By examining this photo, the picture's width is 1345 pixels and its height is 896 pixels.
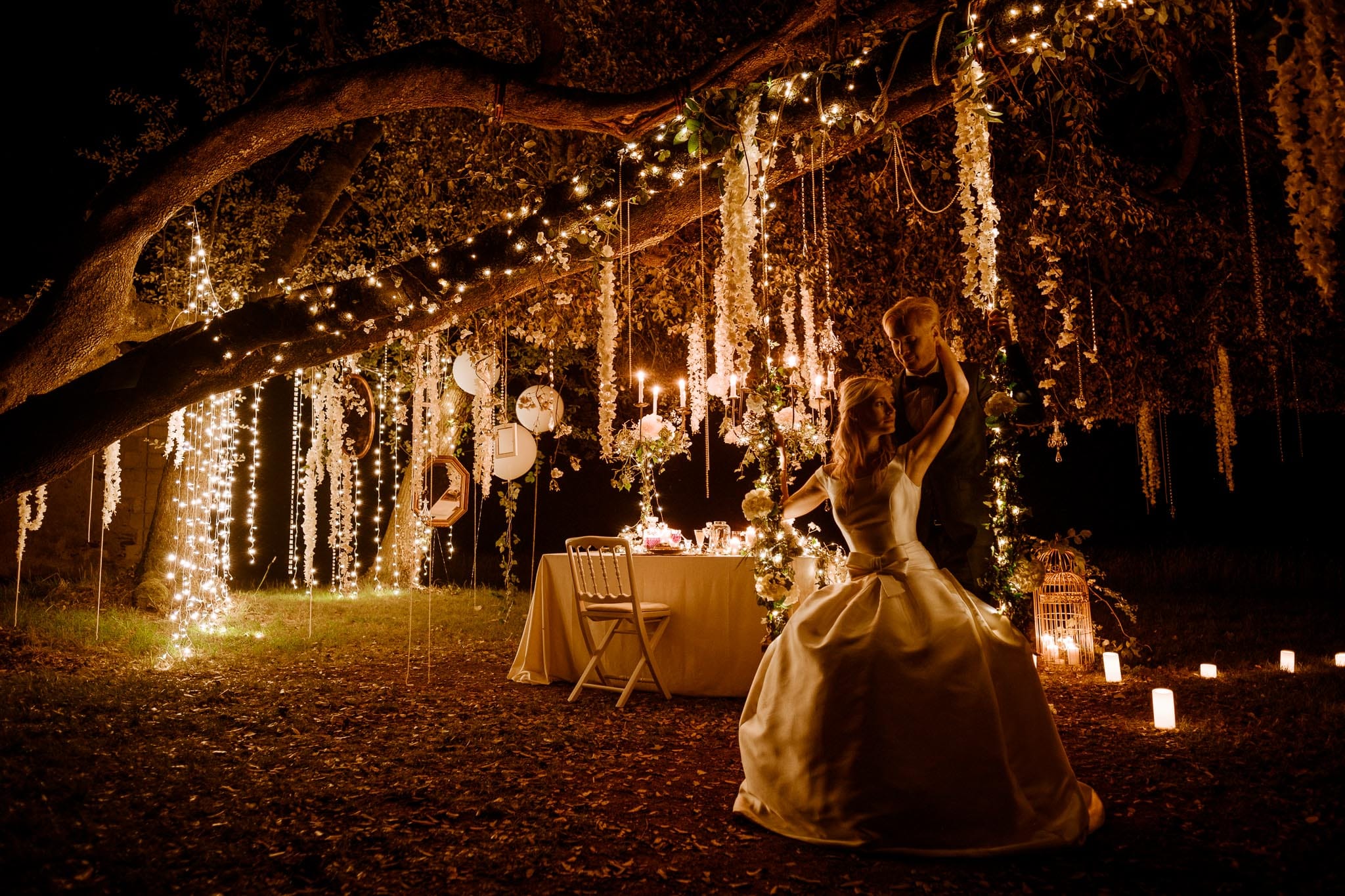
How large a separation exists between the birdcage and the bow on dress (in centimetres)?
325

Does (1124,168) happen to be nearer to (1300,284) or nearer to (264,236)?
(1300,284)

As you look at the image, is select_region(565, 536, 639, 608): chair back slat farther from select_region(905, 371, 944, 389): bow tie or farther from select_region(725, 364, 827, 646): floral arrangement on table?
select_region(905, 371, 944, 389): bow tie

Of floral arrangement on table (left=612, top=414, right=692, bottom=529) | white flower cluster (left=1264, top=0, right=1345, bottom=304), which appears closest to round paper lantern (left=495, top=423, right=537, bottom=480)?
floral arrangement on table (left=612, top=414, right=692, bottom=529)

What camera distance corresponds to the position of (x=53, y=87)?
24.9 ft

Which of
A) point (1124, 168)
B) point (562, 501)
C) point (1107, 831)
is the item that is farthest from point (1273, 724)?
point (562, 501)

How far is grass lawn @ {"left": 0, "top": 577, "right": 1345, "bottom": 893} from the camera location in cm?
226

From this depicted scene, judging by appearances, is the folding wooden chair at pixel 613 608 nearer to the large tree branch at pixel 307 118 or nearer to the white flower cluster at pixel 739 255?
the white flower cluster at pixel 739 255

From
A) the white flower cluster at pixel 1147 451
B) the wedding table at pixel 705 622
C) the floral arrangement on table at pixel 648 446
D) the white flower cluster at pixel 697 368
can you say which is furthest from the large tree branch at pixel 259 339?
the white flower cluster at pixel 1147 451

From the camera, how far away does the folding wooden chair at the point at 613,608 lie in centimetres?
454

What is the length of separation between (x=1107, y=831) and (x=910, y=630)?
0.91m

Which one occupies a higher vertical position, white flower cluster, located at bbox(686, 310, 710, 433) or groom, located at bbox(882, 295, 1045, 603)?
white flower cluster, located at bbox(686, 310, 710, 433)

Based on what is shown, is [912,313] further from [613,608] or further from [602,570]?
[613,608]

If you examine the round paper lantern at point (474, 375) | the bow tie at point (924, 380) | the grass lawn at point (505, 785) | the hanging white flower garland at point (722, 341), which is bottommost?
the grass lawn at point (505, 785)

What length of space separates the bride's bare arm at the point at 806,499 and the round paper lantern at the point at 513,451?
181 inches
